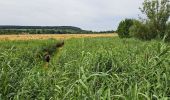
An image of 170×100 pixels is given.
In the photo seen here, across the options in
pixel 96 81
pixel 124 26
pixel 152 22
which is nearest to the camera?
pixel 96 81

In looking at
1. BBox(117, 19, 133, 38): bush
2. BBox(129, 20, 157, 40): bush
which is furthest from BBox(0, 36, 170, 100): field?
BBox(117, 19, 133, 38): bush

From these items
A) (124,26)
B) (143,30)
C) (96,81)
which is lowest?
(124,26)

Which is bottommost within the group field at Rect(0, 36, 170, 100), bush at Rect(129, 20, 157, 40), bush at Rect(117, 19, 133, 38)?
bush at Rect(117, 19, 133, 38)

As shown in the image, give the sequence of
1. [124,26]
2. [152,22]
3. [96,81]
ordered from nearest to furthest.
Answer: [96,81], [152,22], [124,26]

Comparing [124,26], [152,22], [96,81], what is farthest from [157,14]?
[96,81]

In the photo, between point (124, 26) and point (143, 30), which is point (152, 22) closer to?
point (143, 30)

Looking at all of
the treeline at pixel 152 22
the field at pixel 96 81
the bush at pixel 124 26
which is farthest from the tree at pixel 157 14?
the field at pixel 96 81

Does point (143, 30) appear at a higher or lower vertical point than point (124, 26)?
higher

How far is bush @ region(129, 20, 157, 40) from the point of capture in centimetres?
4350

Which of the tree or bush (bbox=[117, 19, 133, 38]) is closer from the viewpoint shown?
the tree

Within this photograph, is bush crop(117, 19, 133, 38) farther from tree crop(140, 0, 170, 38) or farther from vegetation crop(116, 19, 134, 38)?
tree crop(140, 0, 170, 38)

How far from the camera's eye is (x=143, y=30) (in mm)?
44031

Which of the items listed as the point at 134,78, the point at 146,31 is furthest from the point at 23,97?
the point at 146,31

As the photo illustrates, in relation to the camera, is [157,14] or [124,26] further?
[124,26]
